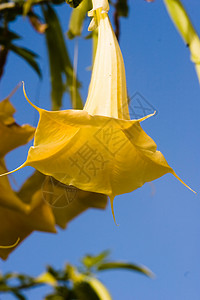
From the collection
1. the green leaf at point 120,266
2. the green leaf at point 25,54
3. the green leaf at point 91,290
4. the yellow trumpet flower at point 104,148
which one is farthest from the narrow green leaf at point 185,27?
the green leaf at point 120,266

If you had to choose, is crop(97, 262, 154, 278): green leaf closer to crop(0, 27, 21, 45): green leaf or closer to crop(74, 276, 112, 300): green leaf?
crop(74, 276, 112, 300): green leaf

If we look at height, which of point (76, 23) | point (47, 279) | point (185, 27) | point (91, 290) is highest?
point (76, 23)

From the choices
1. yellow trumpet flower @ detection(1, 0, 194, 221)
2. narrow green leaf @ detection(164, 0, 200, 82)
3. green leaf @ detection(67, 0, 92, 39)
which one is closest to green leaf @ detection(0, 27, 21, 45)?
green leaf @ detection(67, 0, 92, 39)

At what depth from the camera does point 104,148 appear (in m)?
0.55

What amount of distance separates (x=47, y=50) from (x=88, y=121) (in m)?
0.76

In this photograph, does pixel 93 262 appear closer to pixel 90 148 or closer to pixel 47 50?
pixel 47 50

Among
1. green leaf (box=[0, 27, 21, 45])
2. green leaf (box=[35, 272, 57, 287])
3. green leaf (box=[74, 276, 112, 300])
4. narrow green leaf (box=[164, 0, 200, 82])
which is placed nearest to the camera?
narrow green leaf (box=[164, 0, 200, 82])

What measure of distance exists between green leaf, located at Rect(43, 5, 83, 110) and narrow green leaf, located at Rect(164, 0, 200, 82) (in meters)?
0.32

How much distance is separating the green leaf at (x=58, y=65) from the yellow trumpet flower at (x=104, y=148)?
0.38 meters

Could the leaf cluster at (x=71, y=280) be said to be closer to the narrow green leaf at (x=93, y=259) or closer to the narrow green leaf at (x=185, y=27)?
the narrow green leaf at (x=93, y=259)

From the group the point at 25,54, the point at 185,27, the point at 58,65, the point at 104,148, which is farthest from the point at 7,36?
the point at 104,148

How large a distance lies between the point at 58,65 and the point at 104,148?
66cm

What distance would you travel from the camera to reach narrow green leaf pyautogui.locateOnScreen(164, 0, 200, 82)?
2.21 feet

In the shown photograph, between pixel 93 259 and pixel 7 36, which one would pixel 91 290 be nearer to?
pixel 93 259
